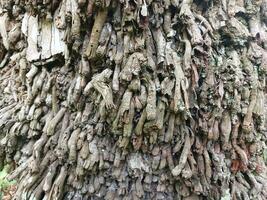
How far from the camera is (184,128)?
2955 millimetres

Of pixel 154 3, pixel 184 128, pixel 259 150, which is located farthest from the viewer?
pixel 259 150

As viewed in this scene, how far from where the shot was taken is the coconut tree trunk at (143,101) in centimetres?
279

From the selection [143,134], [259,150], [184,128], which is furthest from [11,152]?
[259,150]

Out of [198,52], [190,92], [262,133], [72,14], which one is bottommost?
[262,133]

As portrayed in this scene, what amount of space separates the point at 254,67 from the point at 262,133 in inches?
22.8

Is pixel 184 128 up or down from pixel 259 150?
up

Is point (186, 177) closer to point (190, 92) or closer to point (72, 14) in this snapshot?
point (190, 92)

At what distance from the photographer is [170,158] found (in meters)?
2.95

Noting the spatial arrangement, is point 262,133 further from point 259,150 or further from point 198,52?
point 198,52

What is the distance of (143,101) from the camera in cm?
279

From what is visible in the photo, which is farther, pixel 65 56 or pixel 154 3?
pixel 65 56

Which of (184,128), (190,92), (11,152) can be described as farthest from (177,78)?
(11,152)

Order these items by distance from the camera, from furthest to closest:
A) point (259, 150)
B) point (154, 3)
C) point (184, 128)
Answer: point (259, 150) < point (184, 128) < point (154, 3)

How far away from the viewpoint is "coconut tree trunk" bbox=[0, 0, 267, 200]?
110 inches
